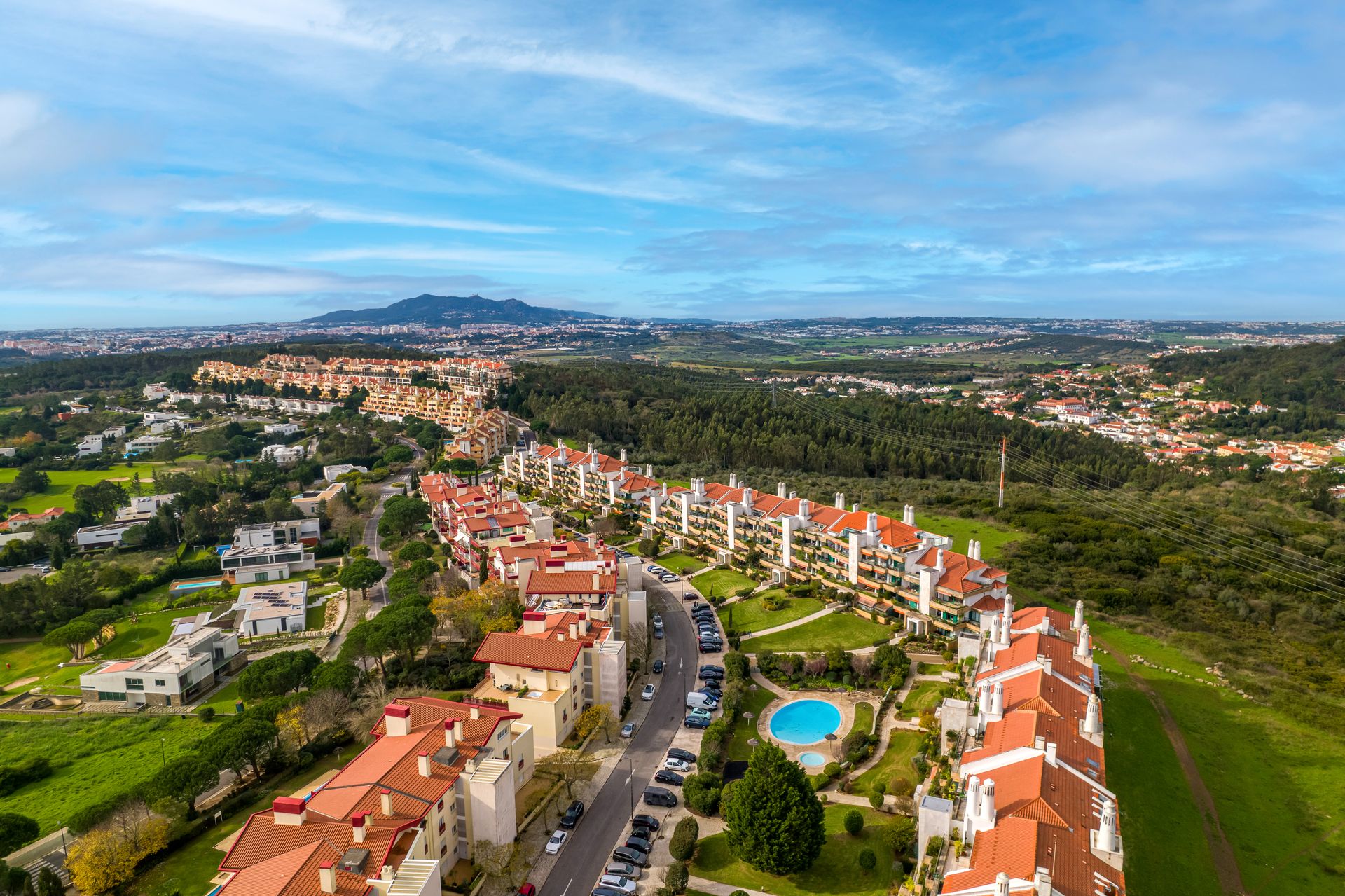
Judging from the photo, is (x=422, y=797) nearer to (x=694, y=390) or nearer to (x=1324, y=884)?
(x=1324, y=884)

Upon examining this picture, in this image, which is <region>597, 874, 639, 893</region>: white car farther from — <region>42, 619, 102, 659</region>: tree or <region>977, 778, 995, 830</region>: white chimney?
<region>42, 619, 102, 659</region>: tree

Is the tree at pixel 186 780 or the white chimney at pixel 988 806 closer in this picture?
the white chimney at pixel 988 806

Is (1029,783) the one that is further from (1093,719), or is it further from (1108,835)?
(1093,719)

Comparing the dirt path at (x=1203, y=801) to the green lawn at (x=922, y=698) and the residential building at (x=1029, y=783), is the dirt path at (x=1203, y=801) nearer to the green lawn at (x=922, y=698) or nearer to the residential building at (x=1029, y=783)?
the residential building at (x=1029, y=783)

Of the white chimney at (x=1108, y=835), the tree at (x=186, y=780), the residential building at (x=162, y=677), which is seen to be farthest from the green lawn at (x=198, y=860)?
the white chimney at (x=1108, y=835)

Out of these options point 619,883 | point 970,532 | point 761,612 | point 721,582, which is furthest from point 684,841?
point 970,532

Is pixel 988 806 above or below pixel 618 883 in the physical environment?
above

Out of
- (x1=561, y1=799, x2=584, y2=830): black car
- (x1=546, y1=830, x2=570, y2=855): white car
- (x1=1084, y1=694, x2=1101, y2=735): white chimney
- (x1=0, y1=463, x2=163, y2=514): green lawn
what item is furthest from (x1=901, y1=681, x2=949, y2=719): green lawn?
(x1=0, y1=463, x2=163, y2=514): green lawn
